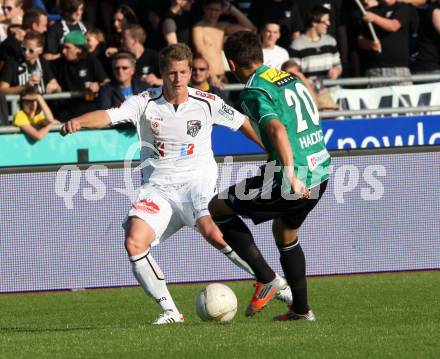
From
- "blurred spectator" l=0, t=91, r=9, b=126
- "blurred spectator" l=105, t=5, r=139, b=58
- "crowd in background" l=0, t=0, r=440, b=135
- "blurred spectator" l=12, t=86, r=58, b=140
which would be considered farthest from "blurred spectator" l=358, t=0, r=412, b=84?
"blurred spectator" l=0, t=91, r=9, b=126

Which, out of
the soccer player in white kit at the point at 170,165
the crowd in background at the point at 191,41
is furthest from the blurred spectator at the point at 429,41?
the soccer player in white kit at the point at 170,165

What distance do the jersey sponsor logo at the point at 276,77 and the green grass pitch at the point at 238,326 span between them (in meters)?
1.82

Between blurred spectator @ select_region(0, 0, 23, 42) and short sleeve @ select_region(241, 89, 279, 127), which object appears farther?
blurred spectator @ select_region(0, 0, 23, 42)

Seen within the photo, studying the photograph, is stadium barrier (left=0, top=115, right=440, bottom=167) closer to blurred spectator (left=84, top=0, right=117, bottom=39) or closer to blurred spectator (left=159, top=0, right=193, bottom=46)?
blurred spectator (left=159, top=0, right=193, bottom=46)

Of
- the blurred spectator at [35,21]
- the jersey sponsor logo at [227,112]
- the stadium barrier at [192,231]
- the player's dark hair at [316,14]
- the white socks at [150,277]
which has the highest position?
the blurred spectator at [35,21]

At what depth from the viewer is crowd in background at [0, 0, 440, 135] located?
14.0m

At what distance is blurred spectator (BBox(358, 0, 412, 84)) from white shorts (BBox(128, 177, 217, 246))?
22.4 ft

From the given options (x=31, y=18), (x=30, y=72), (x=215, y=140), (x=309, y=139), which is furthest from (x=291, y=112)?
(x=31, y=18)

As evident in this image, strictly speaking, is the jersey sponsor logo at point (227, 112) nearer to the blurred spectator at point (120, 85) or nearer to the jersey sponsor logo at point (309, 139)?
the jersey sponsor logo at point (309, 139)

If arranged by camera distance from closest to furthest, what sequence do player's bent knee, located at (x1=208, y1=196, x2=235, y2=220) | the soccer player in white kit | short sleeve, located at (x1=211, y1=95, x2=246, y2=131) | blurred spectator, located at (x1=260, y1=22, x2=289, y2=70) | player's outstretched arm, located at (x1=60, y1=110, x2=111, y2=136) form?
player's outstretched arm, located at (x1=60, y1=110, x2=111, y2=136)
player's bent knee, located at (x1=208, y1=196, x2=235, y2=220)
the soccer player in white kit
short sleeve, located at (x1=211, y1=95, x2=246, y2=131)
blurred spectator, located at (x1=260, y1=22, x2=289, y2=70)

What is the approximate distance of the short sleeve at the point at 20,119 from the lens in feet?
43.5

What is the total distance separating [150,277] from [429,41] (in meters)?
7.99

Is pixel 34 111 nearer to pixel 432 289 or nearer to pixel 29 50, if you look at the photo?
pixel 29 50

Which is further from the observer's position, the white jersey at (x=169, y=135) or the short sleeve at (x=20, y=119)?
A: the short sleeve at (x=20, y=119)
